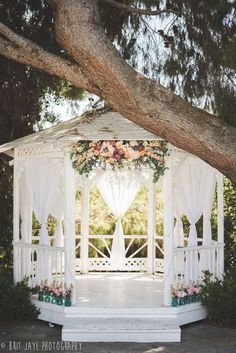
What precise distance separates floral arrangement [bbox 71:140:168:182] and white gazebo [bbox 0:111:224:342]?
0.13m

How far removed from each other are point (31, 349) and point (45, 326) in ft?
4.49

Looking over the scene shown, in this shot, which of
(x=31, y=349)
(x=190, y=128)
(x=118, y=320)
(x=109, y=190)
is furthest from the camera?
(x=109, y=190)

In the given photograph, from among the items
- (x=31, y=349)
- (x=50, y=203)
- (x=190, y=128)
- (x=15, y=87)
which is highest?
(x=15, y=87)

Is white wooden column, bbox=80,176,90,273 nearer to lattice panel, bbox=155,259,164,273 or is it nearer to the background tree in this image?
lattice panel, bbox=155,259,164,273

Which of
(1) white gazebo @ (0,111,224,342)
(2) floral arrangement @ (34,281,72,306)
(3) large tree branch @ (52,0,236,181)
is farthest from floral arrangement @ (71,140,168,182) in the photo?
(3) large tree branch @ (52,0,236,181)

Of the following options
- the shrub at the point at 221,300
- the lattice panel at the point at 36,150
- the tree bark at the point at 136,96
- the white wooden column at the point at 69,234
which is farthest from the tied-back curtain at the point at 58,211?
the tree bark at the point at 136,96

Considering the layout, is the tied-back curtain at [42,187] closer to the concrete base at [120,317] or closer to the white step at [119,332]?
the concrete base at [120,317]

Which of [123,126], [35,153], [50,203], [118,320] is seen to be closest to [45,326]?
[118,320]

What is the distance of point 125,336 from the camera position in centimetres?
793

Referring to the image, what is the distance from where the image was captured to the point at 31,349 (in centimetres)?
745

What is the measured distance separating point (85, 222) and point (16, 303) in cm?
334

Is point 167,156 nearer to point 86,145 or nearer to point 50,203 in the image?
point 86,145

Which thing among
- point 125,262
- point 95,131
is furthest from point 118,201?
point 95,131

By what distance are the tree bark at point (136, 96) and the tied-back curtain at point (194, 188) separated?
3361mm
